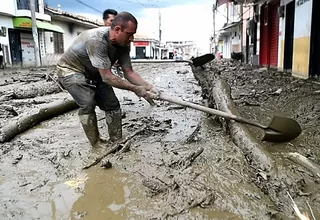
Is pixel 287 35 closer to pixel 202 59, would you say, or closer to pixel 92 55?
pixel 202 59

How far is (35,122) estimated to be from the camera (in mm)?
4926

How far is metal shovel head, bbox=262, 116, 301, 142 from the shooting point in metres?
3.25

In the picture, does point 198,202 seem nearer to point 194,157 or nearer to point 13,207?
point 194,157

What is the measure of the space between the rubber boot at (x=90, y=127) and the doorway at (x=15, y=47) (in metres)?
19.6

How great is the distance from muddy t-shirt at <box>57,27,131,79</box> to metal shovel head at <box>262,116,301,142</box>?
1734 millimetres

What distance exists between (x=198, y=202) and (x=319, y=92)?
179 inches

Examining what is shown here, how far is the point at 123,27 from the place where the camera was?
326 cm

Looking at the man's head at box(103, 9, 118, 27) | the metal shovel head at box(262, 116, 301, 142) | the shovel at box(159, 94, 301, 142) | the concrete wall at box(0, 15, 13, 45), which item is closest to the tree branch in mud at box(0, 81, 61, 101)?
the man's head at box(103, 9, 118, 27)

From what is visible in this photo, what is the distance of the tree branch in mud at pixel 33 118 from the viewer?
13.4ft

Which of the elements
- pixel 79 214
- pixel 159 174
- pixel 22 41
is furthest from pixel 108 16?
pixel 22 41

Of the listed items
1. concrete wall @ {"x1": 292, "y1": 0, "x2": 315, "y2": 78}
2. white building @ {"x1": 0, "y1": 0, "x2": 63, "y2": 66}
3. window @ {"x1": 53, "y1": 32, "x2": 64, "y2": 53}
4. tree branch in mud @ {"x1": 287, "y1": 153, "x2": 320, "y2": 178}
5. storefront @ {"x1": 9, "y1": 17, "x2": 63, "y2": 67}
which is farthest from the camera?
window @ {"x1": 53, "y1": 32, "x2": 64, "y2": 53}

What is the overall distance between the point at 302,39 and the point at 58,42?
23704 millimetres

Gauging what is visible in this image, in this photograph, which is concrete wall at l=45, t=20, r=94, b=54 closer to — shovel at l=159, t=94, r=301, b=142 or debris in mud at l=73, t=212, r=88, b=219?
shovel at l=159, t=94, r=301, b=142

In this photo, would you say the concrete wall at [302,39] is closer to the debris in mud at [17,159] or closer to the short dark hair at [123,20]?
the short dark hair at [123,20]
